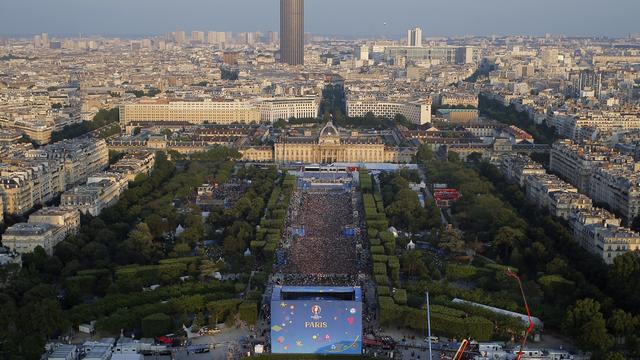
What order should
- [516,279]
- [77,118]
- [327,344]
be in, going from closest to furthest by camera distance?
[327,344] < [516,279] < [77,118]

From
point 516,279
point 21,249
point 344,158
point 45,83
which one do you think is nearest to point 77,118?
point 344,158

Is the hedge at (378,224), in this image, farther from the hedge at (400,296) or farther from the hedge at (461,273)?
the hedge at (400,296)

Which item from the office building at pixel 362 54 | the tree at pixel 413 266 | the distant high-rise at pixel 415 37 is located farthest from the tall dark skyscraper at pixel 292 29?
the tree at pixel 413 266

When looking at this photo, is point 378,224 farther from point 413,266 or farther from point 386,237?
point 413,266

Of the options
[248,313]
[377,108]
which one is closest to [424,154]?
[377,108]

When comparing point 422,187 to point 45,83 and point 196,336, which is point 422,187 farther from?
point 45,83

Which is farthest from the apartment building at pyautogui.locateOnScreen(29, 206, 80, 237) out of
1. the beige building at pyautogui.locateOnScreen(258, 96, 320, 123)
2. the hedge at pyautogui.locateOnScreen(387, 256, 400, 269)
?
the beige building at pyautogui.locateOnScreen(258, 96, 320, 123)

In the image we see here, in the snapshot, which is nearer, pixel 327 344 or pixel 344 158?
pixel 327 344

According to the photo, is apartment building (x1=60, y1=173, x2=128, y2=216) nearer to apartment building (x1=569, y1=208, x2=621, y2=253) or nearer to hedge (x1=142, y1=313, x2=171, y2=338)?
hedge (x1=142, y1=313, x2=171, y2=338)
